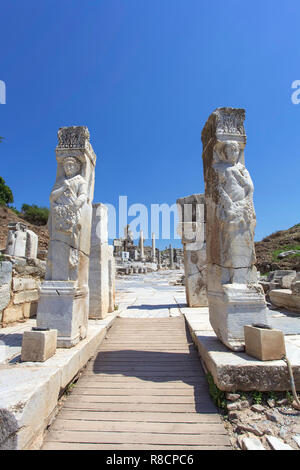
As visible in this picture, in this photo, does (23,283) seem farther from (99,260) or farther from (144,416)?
(144,416)

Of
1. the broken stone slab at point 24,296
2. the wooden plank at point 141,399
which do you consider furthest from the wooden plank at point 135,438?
the broken stone slab at point 24,296

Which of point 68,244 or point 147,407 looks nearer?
point 147,407

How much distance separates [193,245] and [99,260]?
259cm

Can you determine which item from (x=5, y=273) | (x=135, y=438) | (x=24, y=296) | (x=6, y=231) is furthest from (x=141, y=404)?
(x=6, y=231)

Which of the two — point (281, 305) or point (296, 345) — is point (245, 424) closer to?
point (296, 345)

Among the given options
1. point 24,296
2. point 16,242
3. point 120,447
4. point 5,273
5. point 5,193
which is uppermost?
point 5,193

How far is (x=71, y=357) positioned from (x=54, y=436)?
718 millimetres

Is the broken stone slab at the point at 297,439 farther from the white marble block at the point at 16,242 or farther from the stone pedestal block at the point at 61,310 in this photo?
the white marble block at the point at 16,242

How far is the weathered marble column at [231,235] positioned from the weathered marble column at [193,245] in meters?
2.87

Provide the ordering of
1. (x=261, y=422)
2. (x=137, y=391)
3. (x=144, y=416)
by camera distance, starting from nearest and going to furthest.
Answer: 1. (x=261, y=422)
2. (x=144, y=416)
3. (x=137, y=391)

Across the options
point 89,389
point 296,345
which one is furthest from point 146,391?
point 296,345

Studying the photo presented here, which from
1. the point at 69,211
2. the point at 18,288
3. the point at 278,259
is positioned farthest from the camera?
the point at 278,259

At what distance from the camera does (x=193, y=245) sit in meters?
6.49

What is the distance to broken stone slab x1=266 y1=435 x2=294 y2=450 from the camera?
1763 mm
